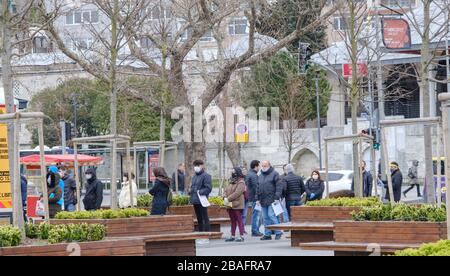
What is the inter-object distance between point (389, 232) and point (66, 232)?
443 cm

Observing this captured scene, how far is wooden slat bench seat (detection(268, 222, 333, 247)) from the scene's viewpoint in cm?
2133

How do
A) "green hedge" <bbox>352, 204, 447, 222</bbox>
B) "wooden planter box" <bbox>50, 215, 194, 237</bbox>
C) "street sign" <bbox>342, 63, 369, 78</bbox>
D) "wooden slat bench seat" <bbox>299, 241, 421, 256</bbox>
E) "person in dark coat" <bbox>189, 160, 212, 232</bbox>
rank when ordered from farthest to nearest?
"street sign" <bbox>342, 63, 369, 78</bbox>, "person in dark coat" <bbox>189, 160, 212, 232</bbox>, "wooden planter box" <bbox>50, 215, 194, 237</bbox>, "green hedge" <bbox>352, 204, 447, 222</bbox>, "wooden slat bench seat" <bbox>299, 241, 421, 256</bbox>

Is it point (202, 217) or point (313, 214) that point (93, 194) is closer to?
point (202, 217)

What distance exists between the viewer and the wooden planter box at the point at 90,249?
1345cm

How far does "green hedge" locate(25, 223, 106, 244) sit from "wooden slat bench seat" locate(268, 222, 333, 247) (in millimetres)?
7216

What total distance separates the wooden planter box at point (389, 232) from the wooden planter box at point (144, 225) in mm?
3575

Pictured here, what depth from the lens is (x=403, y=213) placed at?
1599cm

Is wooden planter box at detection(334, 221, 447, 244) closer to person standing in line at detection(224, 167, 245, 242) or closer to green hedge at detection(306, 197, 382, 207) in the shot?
green hedge at detection(306, 197, 382, 207)

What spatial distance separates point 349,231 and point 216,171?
2225 inches

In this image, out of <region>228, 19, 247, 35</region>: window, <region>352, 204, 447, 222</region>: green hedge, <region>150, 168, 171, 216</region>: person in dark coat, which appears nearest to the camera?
<region>352, 204, 447, 222</region>: green hedge

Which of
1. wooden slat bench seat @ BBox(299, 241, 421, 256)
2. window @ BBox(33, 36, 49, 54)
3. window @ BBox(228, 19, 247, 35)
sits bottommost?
wooden slat bench seat @ BBox(299, 241, 421, 256)

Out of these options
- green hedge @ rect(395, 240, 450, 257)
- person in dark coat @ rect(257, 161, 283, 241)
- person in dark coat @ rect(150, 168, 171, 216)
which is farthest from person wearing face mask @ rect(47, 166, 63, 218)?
green hedge @ rect(395, 240, 450, 257)

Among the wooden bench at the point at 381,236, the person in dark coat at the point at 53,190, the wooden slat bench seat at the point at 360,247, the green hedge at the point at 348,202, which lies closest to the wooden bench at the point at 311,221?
the green hedge at the point at 348,202

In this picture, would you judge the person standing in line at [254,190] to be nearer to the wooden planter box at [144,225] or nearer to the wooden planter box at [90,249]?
the wooden planter box at [144,225]
